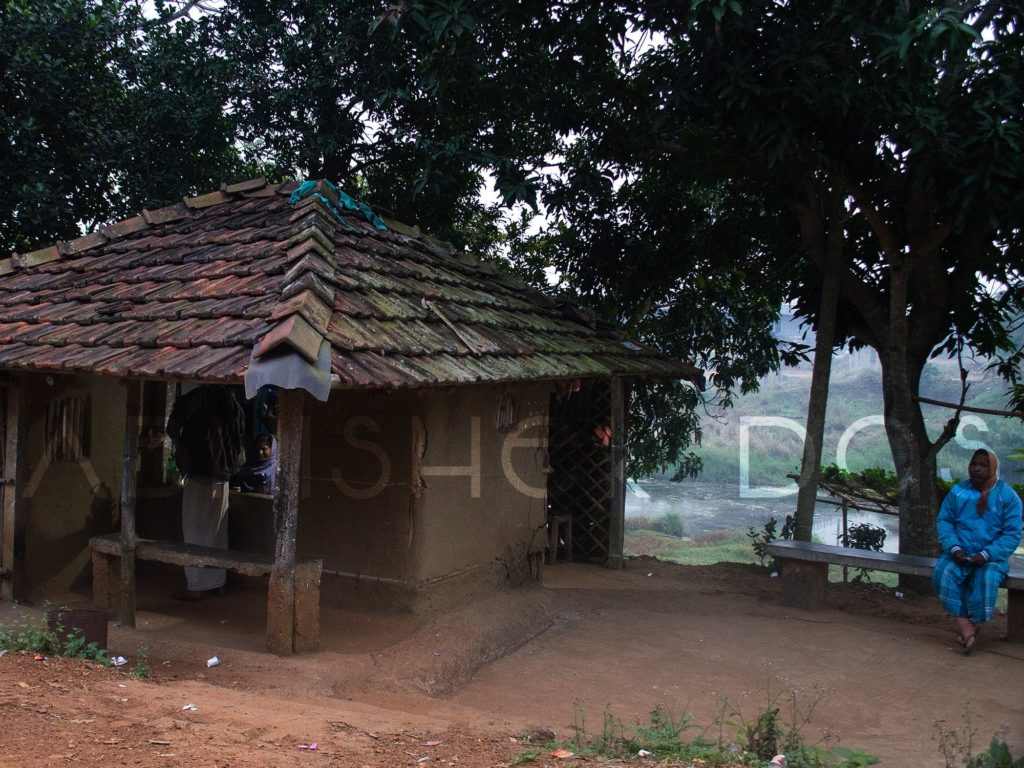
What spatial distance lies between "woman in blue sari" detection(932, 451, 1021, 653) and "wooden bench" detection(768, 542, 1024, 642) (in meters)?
0.48

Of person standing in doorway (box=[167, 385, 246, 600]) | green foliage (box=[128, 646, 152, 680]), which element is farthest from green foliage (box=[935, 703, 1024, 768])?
person standing in doorway (box=[167, 385, 246, 600])

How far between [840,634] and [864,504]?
4.59 metres

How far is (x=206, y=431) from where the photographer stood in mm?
6895

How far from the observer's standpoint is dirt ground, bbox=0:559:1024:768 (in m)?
3.77

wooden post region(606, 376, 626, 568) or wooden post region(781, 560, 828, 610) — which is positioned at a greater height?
wooden post region(606, 376, 626, 568)

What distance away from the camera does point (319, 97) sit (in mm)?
10297

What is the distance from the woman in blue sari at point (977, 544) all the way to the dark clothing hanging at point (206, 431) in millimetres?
5658

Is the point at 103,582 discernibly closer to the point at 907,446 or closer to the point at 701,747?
the point at 701,747

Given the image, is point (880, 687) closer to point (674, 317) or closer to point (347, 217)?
point (347, 217)

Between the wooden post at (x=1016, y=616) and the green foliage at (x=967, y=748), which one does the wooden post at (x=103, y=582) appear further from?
the wooden post at (x=1016, y=616)

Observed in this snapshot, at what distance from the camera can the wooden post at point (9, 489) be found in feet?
21.8

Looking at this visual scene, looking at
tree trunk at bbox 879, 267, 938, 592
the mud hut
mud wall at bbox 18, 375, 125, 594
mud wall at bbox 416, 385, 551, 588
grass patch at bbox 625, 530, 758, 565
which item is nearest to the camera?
the mud hut

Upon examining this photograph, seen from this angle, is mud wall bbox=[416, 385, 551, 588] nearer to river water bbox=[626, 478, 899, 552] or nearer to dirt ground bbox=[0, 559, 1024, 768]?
dirt ground bbox=[0, 559, 1024, 768]

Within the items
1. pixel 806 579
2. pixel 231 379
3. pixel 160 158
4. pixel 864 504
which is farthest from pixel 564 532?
pixel 160 158
